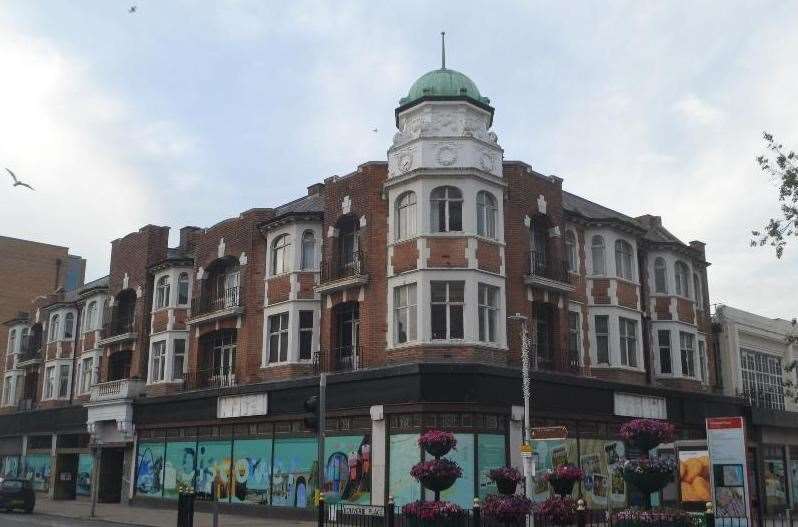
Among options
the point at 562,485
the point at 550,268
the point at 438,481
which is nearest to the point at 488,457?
the point at 438,481

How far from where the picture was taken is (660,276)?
117ft

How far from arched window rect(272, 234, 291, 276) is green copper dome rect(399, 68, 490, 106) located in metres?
7.45

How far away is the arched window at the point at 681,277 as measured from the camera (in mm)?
35884

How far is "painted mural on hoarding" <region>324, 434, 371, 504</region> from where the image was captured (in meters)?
26.2

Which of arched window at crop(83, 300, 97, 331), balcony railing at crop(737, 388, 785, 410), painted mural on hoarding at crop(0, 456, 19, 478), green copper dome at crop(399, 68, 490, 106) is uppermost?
green copper dome at crop(399, 68, 490, 106)

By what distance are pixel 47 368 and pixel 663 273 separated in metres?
36.0

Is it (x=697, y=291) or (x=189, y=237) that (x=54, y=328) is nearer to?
(x=189, y=237)

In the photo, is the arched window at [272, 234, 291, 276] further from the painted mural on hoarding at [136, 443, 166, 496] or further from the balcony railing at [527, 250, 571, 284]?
the painted mural on hoarding at [136, 443, 166, 496]

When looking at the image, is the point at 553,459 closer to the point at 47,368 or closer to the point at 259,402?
the point at 259,402

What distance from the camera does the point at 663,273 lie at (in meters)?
35.7

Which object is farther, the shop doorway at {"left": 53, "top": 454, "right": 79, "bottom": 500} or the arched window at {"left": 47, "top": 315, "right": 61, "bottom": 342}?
the arched window at {"left": 47, "top": 315, "right": 61, "bottom": 342}

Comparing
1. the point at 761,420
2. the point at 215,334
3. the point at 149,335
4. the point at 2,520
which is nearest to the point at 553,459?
the point at 761,420

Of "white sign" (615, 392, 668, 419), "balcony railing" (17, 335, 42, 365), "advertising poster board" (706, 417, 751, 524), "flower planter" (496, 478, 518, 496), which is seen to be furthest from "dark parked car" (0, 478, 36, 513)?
"advertising poster board" (706, 417, 751, 524)

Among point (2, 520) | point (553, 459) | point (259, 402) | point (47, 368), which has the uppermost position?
point (47, 368)
